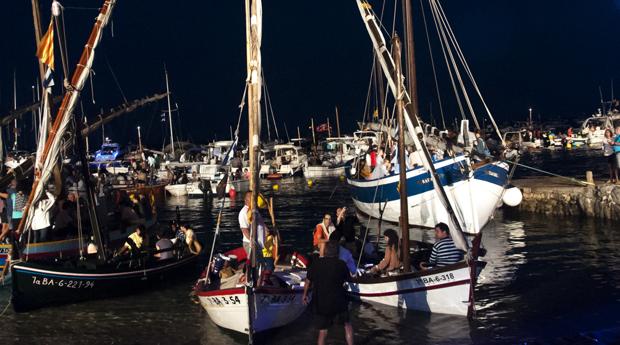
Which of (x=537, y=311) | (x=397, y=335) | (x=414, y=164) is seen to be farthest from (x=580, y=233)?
(x=397, y=335)

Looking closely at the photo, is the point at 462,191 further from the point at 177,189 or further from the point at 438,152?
the point at 177,189

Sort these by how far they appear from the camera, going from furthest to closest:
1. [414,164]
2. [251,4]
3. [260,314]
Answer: [414,164], [260,314], [251,4]

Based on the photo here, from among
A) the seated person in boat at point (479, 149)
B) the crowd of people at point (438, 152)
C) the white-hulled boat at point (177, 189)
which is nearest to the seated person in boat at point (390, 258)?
the crowd of people at point (438, 152)

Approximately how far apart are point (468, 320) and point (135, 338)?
7.30m

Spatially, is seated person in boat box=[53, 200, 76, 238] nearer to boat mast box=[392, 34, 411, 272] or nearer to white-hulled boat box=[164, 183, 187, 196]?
boat mast box=[392, 34, 411, 272]

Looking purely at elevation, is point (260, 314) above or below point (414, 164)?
below

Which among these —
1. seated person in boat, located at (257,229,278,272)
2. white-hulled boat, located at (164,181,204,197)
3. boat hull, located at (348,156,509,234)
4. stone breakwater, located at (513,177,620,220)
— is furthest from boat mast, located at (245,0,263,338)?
white-hulled boat, located at (164,181,204,197)

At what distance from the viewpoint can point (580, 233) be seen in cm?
2484

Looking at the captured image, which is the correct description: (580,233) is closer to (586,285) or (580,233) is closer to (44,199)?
(586,285)

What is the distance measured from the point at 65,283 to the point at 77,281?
297 mm

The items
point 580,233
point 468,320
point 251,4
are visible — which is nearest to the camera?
point 251,4

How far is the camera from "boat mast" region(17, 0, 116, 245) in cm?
1523

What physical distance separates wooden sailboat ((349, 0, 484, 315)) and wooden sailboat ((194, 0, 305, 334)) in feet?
6.77

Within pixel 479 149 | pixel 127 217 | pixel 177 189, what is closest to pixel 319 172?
pixel 177 189
